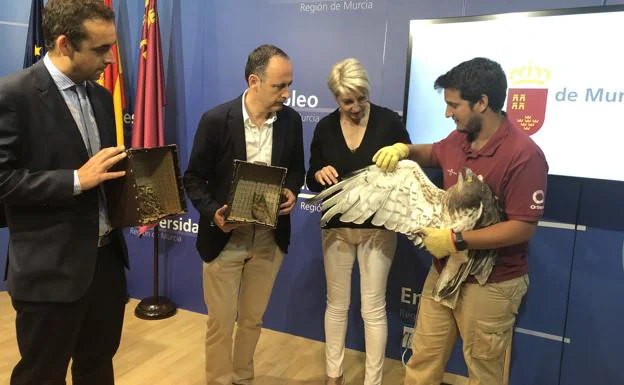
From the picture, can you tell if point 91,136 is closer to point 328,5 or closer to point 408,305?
point 328,5

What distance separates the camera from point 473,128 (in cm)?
175

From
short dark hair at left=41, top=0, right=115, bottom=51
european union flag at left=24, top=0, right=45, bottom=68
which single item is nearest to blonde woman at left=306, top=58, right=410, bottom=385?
short dark hair at left=41, top=0, right=115, bottom=51

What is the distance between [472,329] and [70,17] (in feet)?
5.61

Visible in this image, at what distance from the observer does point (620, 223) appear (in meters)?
2.42

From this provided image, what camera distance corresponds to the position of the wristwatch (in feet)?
5.68

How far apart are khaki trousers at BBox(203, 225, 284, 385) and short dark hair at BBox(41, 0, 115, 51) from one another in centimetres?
106

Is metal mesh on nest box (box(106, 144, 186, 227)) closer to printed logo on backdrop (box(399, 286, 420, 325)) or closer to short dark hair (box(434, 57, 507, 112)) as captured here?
short dark hair (box(434, 57, 507, 112))

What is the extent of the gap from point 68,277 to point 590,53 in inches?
90.2

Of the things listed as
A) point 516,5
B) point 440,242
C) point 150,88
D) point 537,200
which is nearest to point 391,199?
point 440,242

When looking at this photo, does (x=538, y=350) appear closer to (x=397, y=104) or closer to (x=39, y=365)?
(x=397, y=104)

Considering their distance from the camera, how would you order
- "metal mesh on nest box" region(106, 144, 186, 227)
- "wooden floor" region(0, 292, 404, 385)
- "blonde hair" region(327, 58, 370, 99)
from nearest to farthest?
"metal mesh on nest box" region(106, 144, 186, 227), "blonde hair" region(327, 58, 370, 99), "wooden floor" region(0, 292, 404, 385)

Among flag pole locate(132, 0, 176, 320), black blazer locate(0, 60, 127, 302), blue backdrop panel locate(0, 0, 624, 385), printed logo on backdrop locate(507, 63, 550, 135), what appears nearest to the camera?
black blazer locate(0, 60, 127, 302)

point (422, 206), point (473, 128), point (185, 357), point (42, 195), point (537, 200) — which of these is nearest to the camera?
point (42, 195)

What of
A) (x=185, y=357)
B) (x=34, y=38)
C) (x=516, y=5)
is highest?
(x=516, y=5)
